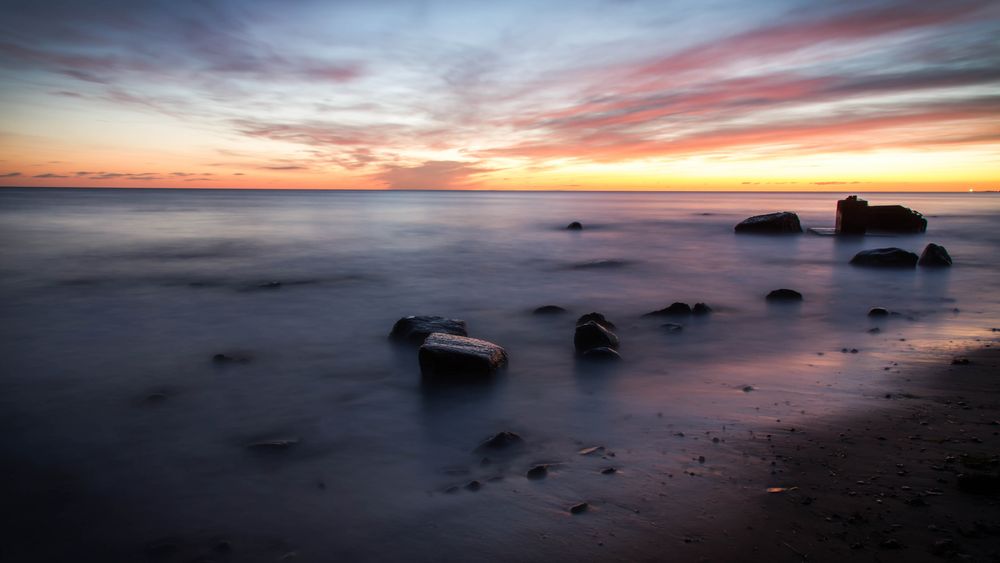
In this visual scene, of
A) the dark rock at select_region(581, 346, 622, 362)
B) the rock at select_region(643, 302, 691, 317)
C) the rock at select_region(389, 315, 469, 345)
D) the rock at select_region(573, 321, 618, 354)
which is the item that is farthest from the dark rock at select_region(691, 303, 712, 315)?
the rock at select_region(389, 315, 469, 345)

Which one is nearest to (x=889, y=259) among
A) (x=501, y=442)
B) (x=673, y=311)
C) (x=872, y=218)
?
(x=673, y=311)

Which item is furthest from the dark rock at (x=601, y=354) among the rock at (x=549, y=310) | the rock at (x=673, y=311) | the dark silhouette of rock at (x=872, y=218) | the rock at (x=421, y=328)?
the dark silhouette of rock at (x=872, y=218)

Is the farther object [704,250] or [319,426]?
[704,250]

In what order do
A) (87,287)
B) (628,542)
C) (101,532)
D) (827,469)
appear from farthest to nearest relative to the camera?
(87,287) → (827,469) → (101,532) → (628,542)

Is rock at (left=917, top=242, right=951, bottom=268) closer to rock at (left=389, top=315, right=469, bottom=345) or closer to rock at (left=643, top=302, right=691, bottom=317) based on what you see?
rock at (left=643, top=302, right=691, bottom=317)

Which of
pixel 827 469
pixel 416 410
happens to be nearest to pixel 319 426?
pixel 416 410

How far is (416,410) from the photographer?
18.2 ft

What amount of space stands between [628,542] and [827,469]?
1.67 m

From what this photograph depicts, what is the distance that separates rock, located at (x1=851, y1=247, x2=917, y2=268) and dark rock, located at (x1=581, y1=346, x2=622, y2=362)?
11459mm

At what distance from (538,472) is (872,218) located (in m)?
27.0

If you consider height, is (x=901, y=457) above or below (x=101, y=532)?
above

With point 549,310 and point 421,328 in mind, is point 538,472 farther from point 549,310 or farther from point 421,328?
point 549,310

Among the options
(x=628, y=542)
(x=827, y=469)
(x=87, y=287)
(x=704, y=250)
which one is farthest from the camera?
(x=704, y=250)

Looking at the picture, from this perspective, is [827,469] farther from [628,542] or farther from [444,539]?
[444,539]
